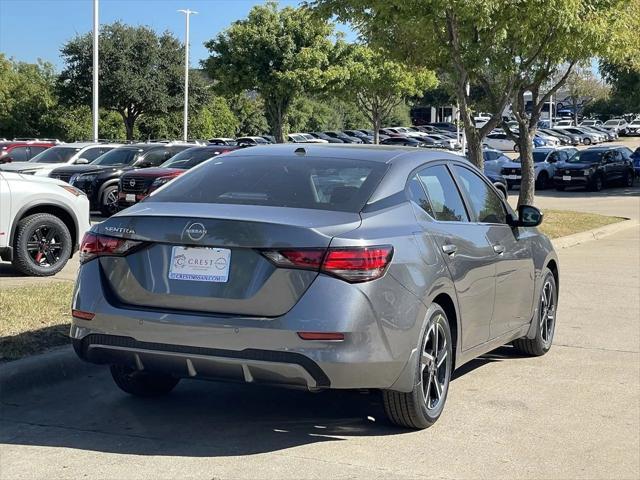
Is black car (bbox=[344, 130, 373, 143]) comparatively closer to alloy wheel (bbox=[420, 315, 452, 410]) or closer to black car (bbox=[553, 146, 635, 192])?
black car (bbox=[553, 146, 635, 192])

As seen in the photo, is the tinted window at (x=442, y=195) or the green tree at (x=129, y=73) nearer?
the tinted window at (x=442, y=195)

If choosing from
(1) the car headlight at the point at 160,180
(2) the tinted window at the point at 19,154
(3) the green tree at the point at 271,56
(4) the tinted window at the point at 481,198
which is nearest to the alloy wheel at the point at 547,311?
(4) the tinted window at the point at 481,198

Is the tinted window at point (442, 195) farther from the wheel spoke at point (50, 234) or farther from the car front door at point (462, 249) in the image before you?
the wheel spoke at point (50, 234)

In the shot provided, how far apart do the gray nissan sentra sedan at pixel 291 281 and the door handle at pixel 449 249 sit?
0.01m

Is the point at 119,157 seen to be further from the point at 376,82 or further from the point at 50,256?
the point at 376,82

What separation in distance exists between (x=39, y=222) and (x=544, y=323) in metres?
5.86

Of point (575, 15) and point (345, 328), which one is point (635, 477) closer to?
point (345, 328)

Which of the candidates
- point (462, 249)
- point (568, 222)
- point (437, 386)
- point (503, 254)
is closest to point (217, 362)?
point (437, 386)

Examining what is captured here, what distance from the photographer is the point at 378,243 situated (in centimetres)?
491

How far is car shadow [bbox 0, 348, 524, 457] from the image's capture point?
204 inches

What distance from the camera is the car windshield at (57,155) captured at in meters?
21.8

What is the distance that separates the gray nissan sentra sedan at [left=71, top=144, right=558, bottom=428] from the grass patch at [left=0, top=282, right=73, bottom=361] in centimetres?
105

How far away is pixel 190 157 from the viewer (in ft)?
61.2

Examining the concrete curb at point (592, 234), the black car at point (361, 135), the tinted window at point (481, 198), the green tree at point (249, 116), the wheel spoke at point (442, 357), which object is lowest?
the concrete curb at point (592, 234)
